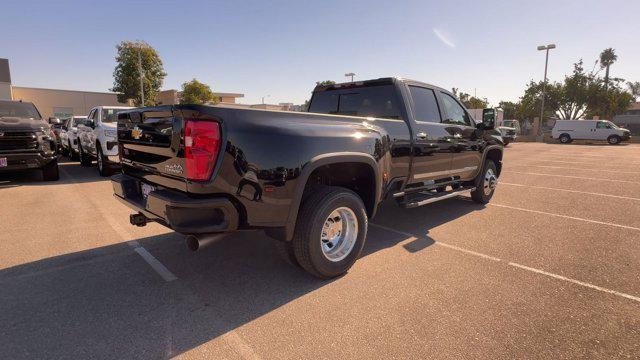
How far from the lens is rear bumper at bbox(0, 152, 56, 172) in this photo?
7.47 m

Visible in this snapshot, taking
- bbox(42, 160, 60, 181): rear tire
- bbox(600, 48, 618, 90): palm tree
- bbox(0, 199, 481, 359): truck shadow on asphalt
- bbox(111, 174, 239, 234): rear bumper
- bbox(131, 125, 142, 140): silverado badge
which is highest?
bbox(600, 48, 618, 90): palm tree

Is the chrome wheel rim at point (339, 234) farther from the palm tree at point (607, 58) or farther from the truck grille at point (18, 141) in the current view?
the palm tree at point (607, 58)

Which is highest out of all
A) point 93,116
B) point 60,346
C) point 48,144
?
point 93,116

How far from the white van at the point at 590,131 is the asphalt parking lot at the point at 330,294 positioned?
29500mm

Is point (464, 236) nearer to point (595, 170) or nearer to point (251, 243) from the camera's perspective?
point (251, 243)

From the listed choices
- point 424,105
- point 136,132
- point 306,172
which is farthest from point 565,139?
point 136,132

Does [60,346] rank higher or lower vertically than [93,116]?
lower

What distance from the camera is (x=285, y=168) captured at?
Answer: 2.86m

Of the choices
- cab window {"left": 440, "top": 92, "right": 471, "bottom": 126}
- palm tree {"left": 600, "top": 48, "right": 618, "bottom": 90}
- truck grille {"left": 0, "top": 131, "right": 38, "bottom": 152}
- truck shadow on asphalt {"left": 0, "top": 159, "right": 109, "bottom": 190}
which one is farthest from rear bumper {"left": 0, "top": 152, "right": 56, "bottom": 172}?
palm tree {"left": 600, "top": 48, "right": 618, "bottom": 90}

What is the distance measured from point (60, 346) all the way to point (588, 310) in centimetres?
389

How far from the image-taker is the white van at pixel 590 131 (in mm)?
27986

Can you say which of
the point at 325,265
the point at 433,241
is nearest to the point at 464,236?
the point at 433,241

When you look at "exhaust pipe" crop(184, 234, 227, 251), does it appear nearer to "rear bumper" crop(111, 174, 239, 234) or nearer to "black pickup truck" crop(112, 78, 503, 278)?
"black pickup truck" crop(112, 78, 503, 278)

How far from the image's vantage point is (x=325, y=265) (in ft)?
10.7
